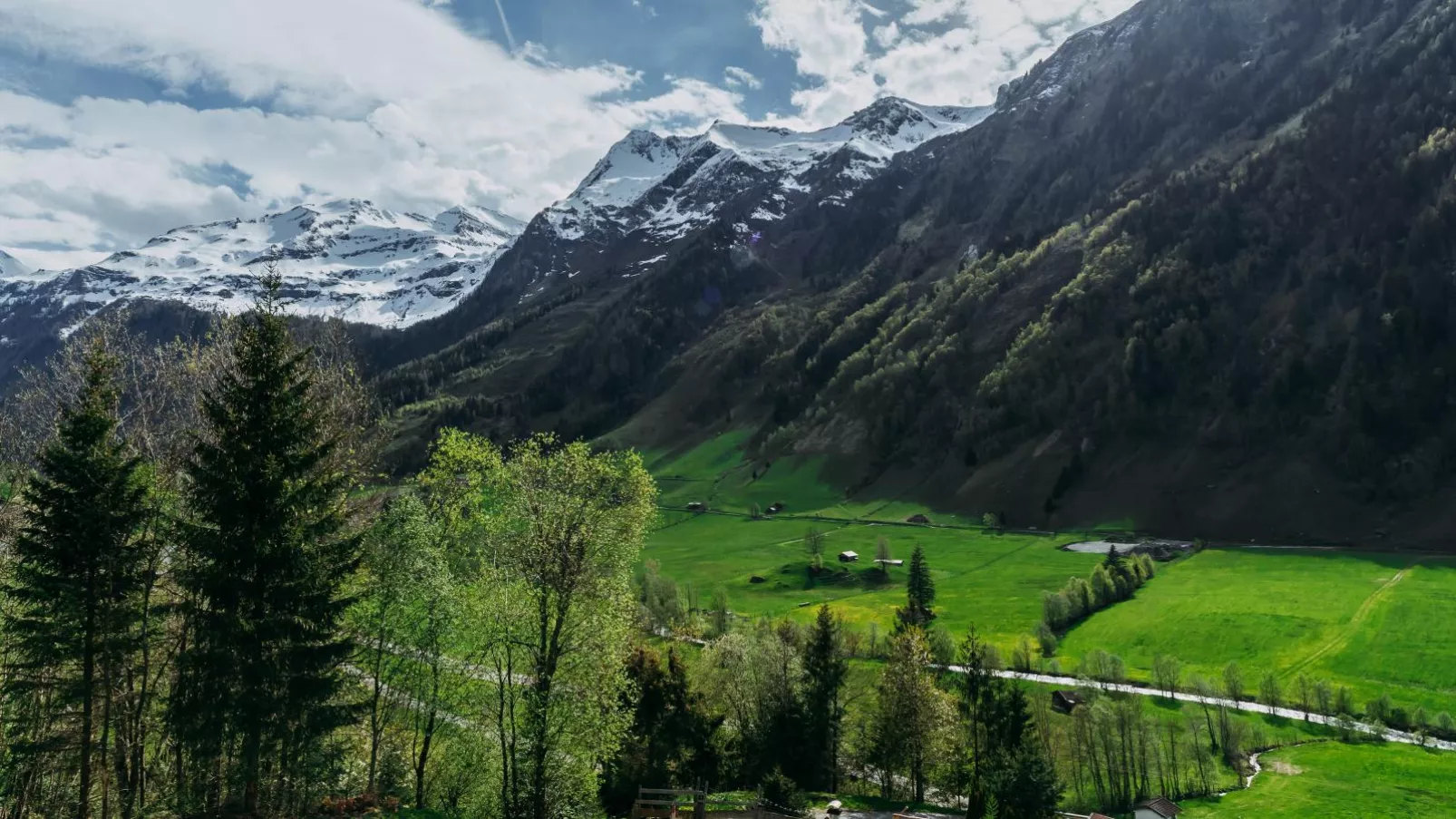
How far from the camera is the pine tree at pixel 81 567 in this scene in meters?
26.9

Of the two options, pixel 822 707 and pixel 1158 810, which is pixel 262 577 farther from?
pixel 1158 810

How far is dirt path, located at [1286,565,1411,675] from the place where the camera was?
302 feet

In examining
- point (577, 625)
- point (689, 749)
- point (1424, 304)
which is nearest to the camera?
point (577, 625)

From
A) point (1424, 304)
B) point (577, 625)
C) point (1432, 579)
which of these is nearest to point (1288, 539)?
point (1432, 579)

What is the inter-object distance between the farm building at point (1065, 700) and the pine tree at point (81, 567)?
269ft

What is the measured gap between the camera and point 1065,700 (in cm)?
8581

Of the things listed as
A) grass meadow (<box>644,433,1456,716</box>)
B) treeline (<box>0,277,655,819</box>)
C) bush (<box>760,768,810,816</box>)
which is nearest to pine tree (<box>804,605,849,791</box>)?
bush (<box>760,768,810,816</box>)

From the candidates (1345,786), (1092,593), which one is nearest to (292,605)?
(1345,786)

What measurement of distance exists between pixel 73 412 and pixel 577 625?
19728 mm

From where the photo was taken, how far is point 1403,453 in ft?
493

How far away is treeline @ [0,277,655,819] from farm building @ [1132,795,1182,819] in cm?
4639

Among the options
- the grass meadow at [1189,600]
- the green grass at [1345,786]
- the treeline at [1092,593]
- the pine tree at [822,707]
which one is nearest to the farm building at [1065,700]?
the grass meadow at [1189,600]

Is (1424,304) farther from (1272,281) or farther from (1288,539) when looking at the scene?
(1288,539)

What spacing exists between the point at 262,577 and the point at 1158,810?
62.9 metres
